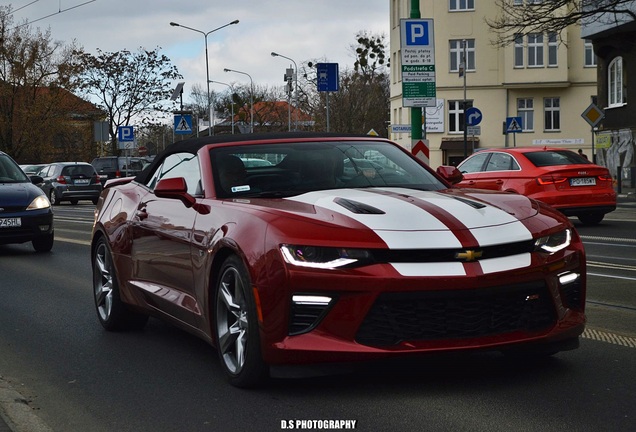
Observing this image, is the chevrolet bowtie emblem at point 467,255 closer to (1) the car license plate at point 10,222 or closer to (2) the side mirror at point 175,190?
(2) the side mirror at point 175,190

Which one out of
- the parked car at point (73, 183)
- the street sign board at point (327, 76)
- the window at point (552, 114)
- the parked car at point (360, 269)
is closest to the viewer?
the parked car at point (360, 269)

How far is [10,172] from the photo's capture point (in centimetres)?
1748

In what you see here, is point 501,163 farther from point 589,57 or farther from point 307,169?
point 589,57

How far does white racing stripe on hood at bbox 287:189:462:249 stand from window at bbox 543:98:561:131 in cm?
5991

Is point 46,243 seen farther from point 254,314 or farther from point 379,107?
point 379,107

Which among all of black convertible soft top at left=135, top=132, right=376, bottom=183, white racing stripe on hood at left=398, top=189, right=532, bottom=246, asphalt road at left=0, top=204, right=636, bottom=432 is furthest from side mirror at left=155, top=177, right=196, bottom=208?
white racing stripe on hood at left=398, top=189, right=532, bottom=246

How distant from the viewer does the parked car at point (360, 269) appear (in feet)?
17.4

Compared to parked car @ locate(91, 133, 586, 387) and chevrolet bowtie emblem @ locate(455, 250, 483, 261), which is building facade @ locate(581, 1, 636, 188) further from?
chevrolet bowtie emblem @ locate(455, 250, 483, 261)

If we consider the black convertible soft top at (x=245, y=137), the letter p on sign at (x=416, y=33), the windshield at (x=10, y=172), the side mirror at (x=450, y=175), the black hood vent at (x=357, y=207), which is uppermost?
the letter p on sign at (x=416, y=33)

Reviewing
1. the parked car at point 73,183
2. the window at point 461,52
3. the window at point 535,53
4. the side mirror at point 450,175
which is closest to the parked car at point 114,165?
the parked car at point 73,183

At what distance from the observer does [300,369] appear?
5.46 m

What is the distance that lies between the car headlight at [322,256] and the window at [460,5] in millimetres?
59383

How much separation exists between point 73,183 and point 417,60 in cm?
2220

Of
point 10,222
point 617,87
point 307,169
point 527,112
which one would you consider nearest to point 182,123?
point 617,87
